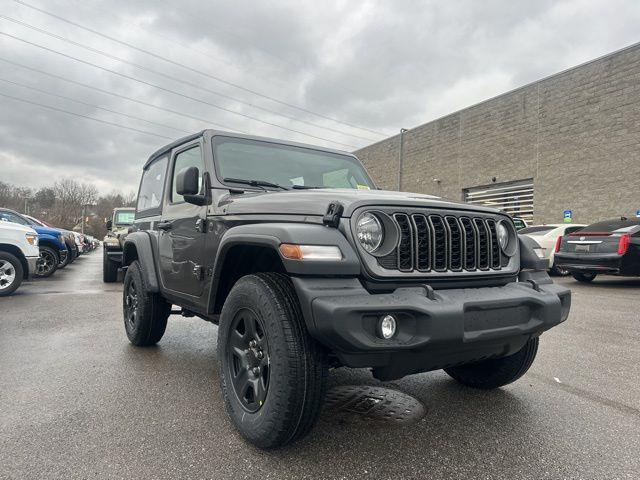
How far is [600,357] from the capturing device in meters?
4.50

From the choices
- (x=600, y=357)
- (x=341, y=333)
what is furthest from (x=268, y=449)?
(x=600, y=357)

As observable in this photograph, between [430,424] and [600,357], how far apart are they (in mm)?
2616

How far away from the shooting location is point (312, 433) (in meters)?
2.68

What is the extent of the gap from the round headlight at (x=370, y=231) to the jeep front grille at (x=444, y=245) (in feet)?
0.28

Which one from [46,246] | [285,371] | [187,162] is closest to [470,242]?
[285,371]

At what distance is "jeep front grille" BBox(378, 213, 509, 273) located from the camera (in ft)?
7.95

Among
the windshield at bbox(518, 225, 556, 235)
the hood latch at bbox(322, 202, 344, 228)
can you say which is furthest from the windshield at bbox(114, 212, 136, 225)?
the hood latch at bbox(322, 202, 344, 228)

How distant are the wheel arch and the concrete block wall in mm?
16942

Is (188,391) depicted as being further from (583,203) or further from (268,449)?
(583,203)

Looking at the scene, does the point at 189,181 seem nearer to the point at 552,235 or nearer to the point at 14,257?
the point at 14,257

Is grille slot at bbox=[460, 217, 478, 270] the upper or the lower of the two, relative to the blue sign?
lower

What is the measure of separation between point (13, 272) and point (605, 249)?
455 inches

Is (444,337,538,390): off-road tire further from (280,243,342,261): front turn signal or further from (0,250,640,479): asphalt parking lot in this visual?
(280,243,342,261): front turn signal

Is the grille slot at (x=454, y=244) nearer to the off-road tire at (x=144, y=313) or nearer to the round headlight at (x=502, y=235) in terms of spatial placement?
the round headlight at (x=502, y=235)
